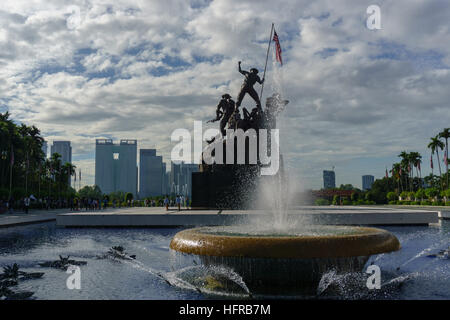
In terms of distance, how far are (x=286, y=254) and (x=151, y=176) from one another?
113141mm

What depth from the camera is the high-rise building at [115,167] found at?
137 metres

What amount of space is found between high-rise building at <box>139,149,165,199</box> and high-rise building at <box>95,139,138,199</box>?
19010 mm

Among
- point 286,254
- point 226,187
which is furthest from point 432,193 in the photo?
point 286,254

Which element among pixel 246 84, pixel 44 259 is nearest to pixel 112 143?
pixel 246 84

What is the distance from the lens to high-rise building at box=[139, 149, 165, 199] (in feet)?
365

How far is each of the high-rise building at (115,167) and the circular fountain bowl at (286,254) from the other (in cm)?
13372

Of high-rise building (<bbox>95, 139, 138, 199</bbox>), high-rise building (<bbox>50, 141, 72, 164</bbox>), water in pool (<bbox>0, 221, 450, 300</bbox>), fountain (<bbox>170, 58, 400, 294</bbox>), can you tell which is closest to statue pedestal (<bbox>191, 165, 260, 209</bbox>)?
water in pool (<bbox>0, 221, 450, 300</bbox>)

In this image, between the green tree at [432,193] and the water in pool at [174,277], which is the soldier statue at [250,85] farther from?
the green tree at [432,193]

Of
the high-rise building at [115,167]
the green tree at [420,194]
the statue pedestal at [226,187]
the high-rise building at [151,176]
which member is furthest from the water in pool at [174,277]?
the high-rise building at [115,167]

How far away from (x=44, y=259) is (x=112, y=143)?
140 meters

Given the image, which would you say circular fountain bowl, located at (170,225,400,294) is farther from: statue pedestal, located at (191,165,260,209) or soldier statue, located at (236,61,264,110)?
soldier statue, located at (236,61,264,110)

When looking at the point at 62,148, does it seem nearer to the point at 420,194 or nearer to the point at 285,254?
the point at 420,194

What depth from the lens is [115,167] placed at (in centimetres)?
14112

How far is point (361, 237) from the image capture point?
15.0 feet
